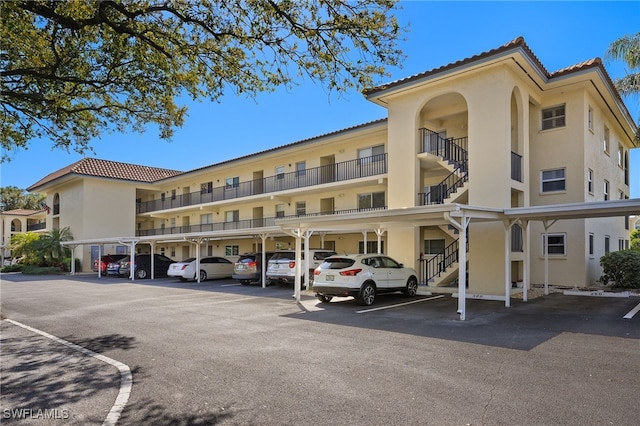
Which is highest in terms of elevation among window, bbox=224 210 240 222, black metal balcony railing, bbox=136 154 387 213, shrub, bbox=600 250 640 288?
black metal balcony railing, bbox=136 154 387 213

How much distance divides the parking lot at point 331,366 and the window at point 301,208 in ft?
49.8

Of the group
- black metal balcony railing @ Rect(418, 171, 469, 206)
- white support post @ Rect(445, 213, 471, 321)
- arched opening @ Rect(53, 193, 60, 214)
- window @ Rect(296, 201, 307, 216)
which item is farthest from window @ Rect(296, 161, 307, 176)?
arched opening @ Rect(53, 193, 60, 214)

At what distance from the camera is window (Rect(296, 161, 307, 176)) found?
85.4 ft

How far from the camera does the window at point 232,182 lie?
31203 millimetres

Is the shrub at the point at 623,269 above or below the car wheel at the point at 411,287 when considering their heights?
above

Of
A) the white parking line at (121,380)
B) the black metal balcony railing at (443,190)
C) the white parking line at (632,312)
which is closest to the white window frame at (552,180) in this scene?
the black metal balcony railing at (443,190)

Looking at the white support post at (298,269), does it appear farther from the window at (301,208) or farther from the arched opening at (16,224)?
the arched opening at (16,224)

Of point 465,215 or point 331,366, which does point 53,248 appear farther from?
point 331,366

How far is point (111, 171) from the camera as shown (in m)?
37.1

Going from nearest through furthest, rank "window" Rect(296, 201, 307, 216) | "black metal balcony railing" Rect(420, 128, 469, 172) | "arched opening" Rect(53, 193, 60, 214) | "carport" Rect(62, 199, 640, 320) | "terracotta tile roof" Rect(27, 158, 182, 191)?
"carport" Rect(62, 199, 640, 320) < "black metal balcony railing" Rect(420, 128, 469, 172) < "window" Rect(296, 201, 307, 216) < "terracotta tile roof" Rect(27, 158, 182, 191) < "arched opening" Rect(53, 193, 60, 214)

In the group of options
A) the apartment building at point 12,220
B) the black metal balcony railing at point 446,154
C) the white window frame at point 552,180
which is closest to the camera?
the black metal balcony railing at point 446,154

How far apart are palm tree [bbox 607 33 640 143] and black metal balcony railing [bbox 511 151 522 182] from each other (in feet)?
15.2

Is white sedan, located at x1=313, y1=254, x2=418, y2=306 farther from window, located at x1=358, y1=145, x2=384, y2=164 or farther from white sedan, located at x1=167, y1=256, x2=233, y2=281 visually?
white sedan, located at x1=167, y1=256, x2=233, y2=281

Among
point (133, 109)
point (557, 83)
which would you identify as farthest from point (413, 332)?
point (557, 83)
